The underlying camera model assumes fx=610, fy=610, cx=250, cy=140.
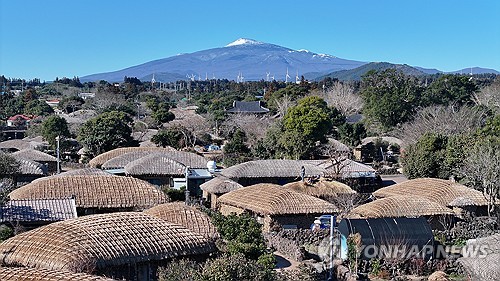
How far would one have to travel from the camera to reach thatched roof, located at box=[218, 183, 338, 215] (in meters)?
21.3

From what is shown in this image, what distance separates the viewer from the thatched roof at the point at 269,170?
30.0 meters

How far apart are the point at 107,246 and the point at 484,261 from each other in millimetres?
9479

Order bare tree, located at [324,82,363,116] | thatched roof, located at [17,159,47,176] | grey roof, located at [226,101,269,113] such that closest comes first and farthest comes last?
thatched roof, located at [17,159,47,176] < bare tree, located at [324,82,363,116] < grey roof, located at [226,101,269,113]

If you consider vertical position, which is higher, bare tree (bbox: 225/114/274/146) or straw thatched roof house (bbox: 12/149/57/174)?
bare tree (bbox: 225/114/274/146)

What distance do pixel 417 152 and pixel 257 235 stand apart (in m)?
16.7

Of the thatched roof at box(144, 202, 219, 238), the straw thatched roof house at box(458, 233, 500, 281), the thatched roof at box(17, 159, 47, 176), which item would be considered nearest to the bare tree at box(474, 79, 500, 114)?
the straw thatched roof house at box(458, 233, 500, 281)

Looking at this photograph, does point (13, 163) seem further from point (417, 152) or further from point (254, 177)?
point (417, 152)

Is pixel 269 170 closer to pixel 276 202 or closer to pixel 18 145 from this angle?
pixel 276 202

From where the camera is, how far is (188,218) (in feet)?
56.3

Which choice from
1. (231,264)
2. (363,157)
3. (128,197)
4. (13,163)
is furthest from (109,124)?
(231,264)

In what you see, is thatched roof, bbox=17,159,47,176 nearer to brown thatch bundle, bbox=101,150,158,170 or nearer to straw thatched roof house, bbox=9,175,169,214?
brown thatch bundle, bbox=101,150,158,170

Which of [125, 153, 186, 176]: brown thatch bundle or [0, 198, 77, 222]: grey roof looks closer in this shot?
[0, 198, 77, 222]: grey roof

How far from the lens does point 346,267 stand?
55.5 feet

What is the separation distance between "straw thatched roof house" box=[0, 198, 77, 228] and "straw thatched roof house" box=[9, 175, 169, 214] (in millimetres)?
1331
